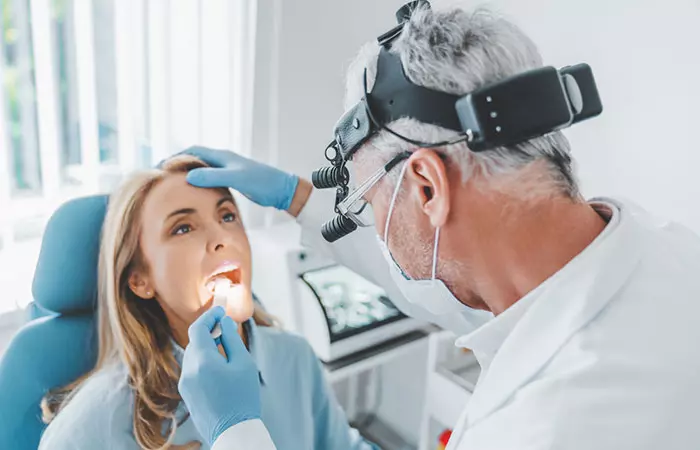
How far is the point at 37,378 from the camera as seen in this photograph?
137 centimetres

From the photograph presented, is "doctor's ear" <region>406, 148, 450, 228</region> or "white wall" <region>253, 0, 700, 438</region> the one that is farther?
"white wall" <region>253, 0, 700, 438</region>

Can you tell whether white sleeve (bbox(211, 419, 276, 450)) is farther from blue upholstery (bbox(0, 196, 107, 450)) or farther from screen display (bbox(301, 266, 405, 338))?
screen display (bbox(301, 266, 405, 338))

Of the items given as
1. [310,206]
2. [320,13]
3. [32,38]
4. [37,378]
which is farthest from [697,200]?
[32,38]

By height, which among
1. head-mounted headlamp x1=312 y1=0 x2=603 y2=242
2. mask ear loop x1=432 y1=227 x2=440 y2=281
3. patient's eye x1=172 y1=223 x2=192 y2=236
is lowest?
patient's eye x1=172 y1=223 x2=192 y2=236

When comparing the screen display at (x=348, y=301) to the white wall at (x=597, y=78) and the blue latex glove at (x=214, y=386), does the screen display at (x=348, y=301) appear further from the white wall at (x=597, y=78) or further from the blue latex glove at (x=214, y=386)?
the blue latex glove at (x=214, y=386)

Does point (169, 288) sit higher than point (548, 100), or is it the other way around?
point (548, 100)

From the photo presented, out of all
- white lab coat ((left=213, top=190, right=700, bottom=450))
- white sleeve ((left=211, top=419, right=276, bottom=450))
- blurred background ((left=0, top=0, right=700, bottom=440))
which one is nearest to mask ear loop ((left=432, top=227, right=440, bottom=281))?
white lab coat ((left=213, top=190, right=700, bottom=450))

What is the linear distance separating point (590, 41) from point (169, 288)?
1218 millimetres

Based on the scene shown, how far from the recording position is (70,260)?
141 centimetres

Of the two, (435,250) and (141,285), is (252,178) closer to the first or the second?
(141,285)

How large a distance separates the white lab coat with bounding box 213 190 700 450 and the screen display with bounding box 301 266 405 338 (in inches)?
34.4

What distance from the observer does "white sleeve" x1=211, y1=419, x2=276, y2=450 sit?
1.06 metres

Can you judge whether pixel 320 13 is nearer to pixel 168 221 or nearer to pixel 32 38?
pixel 32 38

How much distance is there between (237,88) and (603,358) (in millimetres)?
1512
